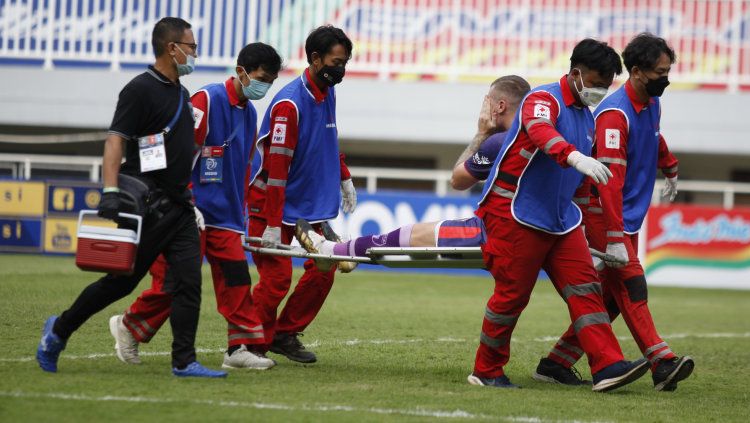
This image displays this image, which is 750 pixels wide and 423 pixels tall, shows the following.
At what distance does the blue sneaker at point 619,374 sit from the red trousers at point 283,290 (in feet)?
6.44

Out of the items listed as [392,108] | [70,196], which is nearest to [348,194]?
[70,196]

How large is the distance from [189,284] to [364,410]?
4.51 ft

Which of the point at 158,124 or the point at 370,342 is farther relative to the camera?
the point at 370,342

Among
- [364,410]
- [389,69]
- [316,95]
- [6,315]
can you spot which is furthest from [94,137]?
[364,410]

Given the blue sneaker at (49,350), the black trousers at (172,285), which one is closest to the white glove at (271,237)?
the black trousers at (172,285)

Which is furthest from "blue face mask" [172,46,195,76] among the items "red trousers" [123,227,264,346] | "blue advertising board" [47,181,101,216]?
"blue advertising board" [47,181,101,216]

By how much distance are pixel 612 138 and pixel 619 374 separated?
1500 mm

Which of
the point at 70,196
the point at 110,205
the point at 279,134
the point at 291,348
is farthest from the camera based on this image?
the point at 70,196

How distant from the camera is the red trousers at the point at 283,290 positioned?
8.27 m

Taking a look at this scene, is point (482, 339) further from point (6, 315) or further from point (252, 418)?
point (6, 315)

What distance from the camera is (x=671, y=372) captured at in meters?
7.71

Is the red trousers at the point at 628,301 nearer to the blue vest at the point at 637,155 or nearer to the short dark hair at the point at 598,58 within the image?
the blue vest at the point at 637,155

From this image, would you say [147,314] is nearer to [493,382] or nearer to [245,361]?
[245,361]

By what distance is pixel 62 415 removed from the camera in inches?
223
